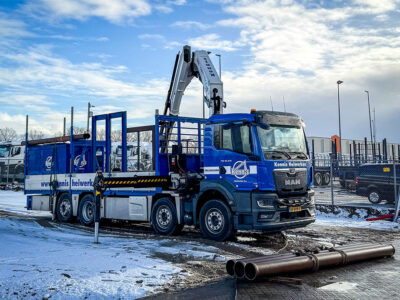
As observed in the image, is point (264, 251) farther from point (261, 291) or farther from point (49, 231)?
point (49, 231)

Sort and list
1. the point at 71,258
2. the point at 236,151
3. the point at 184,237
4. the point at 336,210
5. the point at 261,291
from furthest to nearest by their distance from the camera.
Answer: the point at 336,210
the point at 184,237
the point at 236,151
the point at 71,258
the point at 261,291

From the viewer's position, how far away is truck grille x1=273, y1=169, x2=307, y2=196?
9.44 meters

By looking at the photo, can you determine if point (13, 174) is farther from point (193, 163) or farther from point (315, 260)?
point (315, 260)

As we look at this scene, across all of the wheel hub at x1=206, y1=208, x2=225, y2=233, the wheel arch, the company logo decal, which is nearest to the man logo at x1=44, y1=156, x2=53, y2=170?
the company logo decal

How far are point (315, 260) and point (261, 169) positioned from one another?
278 centimetres

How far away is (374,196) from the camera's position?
18.9m

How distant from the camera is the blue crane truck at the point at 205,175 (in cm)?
945

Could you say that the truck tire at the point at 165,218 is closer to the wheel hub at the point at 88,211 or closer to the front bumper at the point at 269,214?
the front bumper at the point at 269,214

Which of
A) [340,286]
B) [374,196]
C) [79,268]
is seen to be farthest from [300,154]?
[374,196]

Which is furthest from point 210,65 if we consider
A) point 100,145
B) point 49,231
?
point 49,231

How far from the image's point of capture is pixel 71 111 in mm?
33562

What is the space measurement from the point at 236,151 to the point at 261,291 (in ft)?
14.1

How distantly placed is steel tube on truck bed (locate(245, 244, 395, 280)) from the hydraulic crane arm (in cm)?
564

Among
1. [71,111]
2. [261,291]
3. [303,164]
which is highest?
[71,111]
